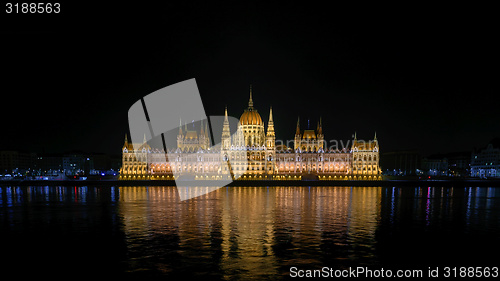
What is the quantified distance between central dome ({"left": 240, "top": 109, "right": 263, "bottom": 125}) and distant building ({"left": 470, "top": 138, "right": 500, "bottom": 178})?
69101 mm

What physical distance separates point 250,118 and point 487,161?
76.2 meters

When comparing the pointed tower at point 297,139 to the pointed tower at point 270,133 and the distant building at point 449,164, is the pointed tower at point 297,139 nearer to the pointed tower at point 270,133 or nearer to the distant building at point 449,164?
the pointed tower at point 270,133

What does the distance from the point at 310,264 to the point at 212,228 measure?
37.3 ft

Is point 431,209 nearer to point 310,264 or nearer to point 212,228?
point 212,228

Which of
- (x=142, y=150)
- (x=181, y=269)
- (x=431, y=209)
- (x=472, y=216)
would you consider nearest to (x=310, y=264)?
(x=181, y=269)

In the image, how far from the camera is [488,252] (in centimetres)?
2489

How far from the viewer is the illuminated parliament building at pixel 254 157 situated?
405ft

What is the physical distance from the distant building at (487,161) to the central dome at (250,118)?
6910cm

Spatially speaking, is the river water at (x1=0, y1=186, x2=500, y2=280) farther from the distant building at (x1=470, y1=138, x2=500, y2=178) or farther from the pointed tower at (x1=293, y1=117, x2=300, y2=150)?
the distant building at (x1=470, y1=138, x2=500, y2=178)

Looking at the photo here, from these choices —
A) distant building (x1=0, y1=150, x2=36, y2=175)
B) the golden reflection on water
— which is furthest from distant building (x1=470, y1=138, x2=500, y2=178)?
distant building (x1=0, y1=150, x2=36, y2=175)

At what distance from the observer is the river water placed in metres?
21.3

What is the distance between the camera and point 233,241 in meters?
26.7

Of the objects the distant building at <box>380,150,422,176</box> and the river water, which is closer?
the river water

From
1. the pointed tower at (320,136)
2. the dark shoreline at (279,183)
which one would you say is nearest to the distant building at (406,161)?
the pointed tower at (320,136)
